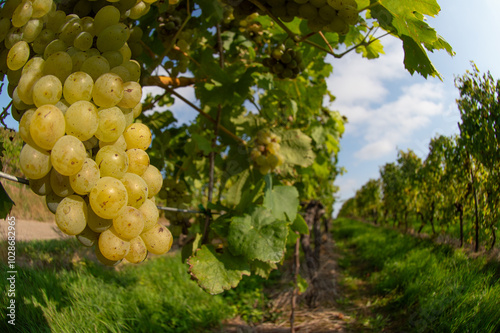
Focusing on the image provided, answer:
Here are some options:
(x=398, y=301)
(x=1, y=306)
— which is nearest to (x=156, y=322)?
(x=1, y=306)

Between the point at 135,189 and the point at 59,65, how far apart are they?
30cm

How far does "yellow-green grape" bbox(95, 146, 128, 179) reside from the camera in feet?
2.14

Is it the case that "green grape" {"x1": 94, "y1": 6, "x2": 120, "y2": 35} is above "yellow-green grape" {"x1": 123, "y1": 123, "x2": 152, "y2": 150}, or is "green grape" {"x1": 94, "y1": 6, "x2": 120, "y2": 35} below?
above

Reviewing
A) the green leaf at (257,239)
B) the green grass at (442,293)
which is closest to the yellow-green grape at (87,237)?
the green leaf at (257,239)

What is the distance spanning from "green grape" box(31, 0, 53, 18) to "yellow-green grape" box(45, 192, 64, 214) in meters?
0.40

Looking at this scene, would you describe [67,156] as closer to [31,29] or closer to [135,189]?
[135,189]

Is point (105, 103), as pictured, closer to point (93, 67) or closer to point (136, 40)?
point (93, 67)

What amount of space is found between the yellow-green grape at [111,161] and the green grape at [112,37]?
0.25m

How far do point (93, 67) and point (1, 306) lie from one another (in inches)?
55.5

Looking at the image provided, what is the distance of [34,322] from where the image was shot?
165 centimetres

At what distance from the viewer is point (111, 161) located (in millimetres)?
651

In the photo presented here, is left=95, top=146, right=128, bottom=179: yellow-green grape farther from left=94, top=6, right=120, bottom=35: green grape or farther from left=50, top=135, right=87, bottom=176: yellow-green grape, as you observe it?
left=94, top=6, right=120, bottom=35: green grape

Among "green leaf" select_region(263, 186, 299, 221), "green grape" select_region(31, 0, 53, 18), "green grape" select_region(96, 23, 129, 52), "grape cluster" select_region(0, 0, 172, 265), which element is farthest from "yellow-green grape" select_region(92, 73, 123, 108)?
"green leaf" select_region(263, 186, 299, 221)

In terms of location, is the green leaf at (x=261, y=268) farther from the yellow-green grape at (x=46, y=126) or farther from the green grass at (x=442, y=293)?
the green grass at (x=442, y=293)
